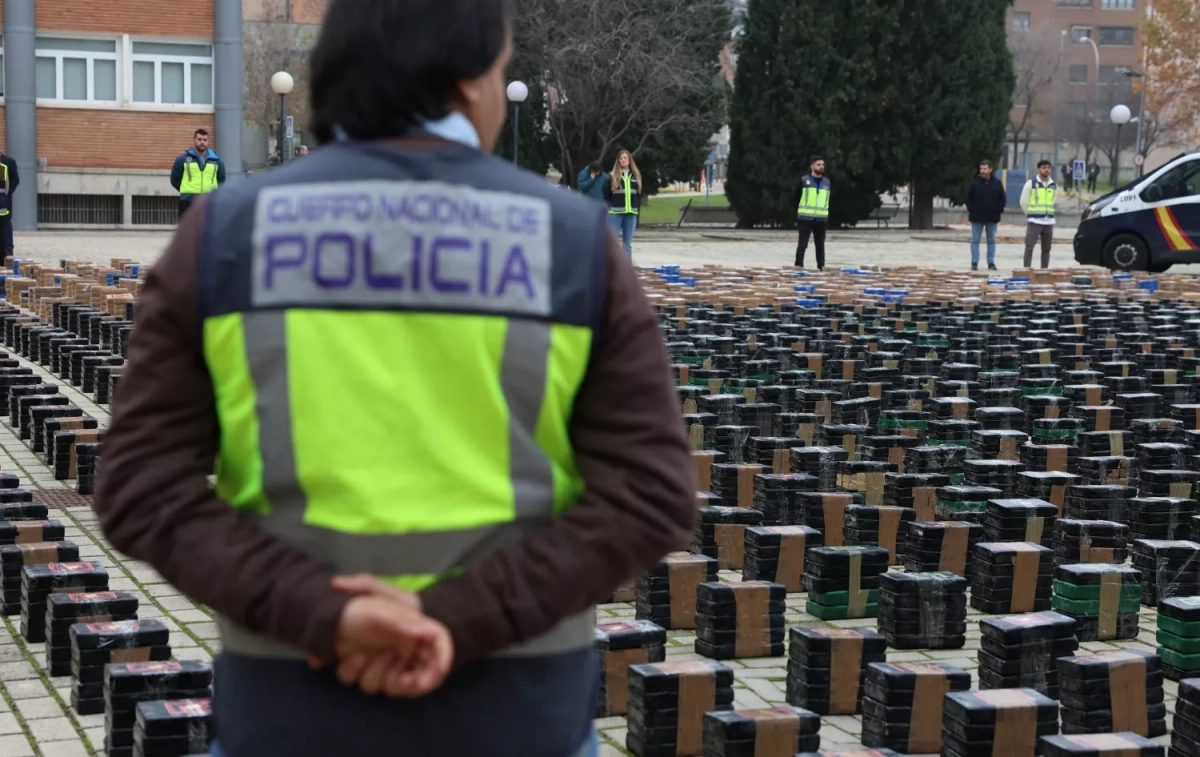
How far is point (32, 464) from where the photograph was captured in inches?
362

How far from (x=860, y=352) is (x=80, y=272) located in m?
10.8

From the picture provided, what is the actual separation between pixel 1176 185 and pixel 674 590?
23256 mm

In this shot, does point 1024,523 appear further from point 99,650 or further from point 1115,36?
point 1115,36

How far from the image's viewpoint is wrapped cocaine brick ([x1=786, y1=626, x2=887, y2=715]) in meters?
5.17

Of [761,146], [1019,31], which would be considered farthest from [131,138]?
[1019,31]

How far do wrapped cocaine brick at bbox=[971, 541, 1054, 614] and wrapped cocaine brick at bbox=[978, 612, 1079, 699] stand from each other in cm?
111

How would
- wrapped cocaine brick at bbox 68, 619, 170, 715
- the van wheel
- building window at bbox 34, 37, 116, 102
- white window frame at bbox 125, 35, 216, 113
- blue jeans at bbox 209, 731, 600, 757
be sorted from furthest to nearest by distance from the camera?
white window frame at bbox 125, 35, 216, 113
building window at bbox 34, 37, 116, 102
the van wheel
wrapped cocaine brick at bbox 68, 619, 170, 715
blue jeans at bbox 209, 731, 600, 757

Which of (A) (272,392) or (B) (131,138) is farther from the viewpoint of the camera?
(B) (131,138)

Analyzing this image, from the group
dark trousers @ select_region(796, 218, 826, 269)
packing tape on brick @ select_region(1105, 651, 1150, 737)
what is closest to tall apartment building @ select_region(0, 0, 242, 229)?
dark trousers @ select_region(796, 218, 826, 269)

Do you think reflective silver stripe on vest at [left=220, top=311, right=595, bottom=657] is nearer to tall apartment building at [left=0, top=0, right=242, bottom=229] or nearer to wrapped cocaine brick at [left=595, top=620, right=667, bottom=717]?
wrapped cocaine brick at [left=595, top=620, right=667, bottom=717]

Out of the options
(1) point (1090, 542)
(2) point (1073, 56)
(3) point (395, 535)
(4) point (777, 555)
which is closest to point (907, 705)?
(4) point (777, 555)

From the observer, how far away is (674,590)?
618 cm

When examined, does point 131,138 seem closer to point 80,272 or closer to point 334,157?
point 80,272

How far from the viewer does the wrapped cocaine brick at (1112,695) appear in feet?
16.2
